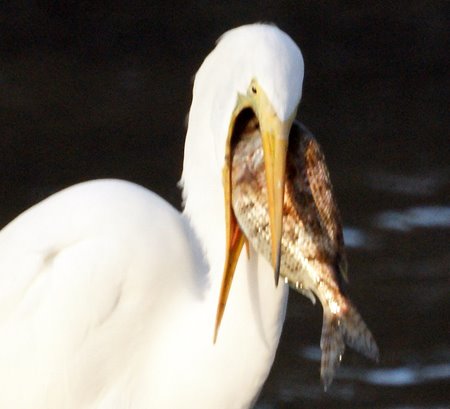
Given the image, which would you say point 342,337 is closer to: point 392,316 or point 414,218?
point 392,316

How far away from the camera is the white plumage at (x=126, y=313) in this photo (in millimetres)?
2852

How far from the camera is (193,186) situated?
→ 2762 millimetres

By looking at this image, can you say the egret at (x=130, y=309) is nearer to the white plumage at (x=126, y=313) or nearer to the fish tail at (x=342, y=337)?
the white plumage at (x=126, y=313)

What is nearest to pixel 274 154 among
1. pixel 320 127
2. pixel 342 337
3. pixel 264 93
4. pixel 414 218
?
pixel 264 93

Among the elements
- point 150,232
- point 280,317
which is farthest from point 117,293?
point 280,317

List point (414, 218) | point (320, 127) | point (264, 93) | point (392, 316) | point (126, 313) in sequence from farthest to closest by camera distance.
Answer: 1. point (320, 127)
2. point (414, 218)
3. point (392, 316)
4. point (126, 313)
5. point (264, 93)

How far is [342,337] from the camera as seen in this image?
244cm

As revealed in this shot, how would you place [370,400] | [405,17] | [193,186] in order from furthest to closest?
[405,17], [370,400], [193,186]

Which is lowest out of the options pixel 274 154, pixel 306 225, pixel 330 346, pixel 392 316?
pixel 392 316

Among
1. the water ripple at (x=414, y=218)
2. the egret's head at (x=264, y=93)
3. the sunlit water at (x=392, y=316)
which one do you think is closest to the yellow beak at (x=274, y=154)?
the egret's head at (x=264, y=93)

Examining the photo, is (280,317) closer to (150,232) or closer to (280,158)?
(150,232)

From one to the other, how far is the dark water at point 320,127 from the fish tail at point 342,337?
1.81 meters

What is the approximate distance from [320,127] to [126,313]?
2.57 meters

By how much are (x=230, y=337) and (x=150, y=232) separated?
0.26 meters
